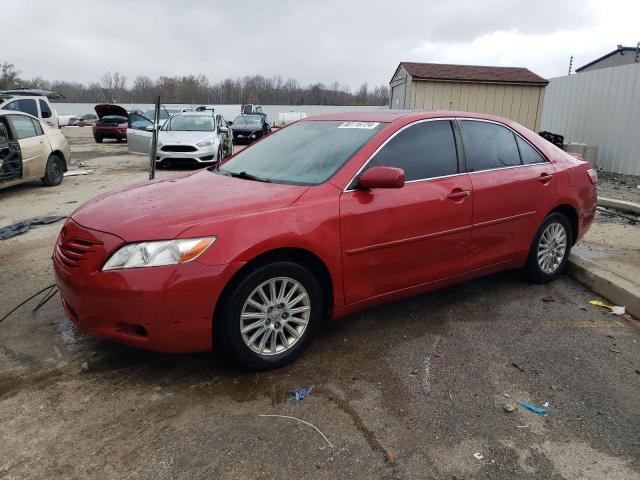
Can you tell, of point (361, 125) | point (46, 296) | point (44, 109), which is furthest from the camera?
point (44, 109)

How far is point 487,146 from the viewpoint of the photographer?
4273mm

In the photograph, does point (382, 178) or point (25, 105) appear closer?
point (382, 178)

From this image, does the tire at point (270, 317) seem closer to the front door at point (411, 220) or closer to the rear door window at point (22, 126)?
the front door at point (411, 220)

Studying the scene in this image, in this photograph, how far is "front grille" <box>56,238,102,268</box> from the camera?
295 centimetres

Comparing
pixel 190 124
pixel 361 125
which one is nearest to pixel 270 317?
pixel 361 125

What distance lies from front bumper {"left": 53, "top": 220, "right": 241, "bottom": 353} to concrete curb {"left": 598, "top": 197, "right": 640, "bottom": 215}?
6977 mm

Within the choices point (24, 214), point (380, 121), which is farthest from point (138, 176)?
point (380, 121)

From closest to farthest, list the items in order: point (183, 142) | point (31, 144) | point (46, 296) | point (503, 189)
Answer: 1. point (503, 189)
2. point (46, 296)
3. point (31, 144)
4. point (183, 142)

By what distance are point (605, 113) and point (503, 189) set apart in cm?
975

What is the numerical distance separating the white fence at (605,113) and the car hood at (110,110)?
18.2 m

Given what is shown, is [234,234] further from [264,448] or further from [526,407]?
[526,407]

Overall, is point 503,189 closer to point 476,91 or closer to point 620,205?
point 620,205

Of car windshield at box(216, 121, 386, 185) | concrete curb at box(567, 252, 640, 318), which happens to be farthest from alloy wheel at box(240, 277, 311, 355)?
concrete curb at box(567, 252, 640, 318)

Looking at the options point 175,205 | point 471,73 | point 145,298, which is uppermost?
point 471,73
